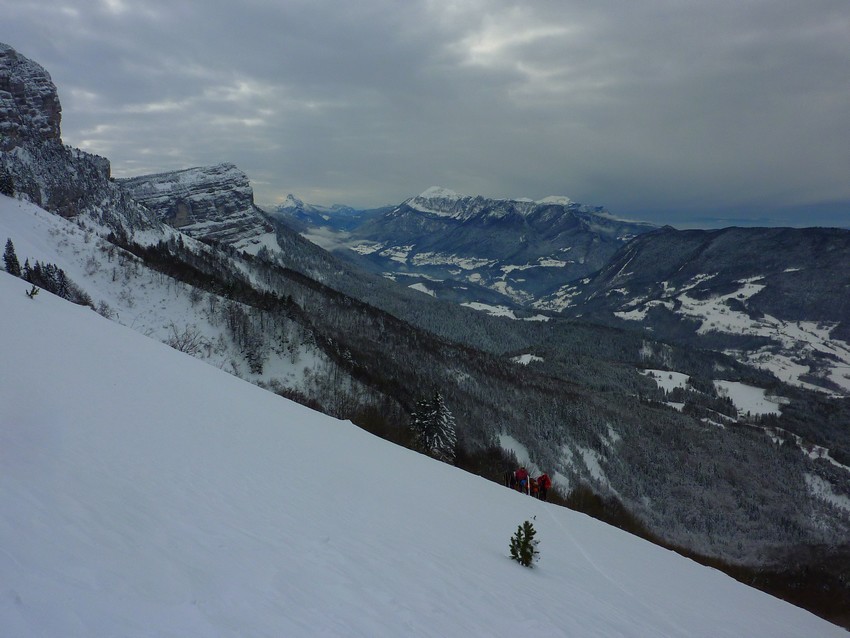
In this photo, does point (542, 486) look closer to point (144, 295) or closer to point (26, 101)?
point (144, 295)

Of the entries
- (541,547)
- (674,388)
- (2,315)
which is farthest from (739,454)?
(2,315)

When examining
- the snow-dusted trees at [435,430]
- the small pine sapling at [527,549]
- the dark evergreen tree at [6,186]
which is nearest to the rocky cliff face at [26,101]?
the dark evergreen tree at [6,186]

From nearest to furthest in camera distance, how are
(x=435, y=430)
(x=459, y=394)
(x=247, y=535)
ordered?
1. (x=247, y=535)
2. (x=435, y=430)
3. (x=459, y=394)

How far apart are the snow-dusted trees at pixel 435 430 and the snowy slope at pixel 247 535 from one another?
92.5ft

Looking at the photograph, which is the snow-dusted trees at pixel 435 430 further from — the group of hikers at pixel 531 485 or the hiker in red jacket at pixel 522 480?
the hiker in red jacket at pixel 522 480

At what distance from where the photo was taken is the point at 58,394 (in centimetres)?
1179

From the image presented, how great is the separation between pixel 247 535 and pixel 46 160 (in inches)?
5721

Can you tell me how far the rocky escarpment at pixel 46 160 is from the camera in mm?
97812

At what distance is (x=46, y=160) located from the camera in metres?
110

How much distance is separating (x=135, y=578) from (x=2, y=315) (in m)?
17.6

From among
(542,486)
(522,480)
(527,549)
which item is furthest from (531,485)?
(527,549)

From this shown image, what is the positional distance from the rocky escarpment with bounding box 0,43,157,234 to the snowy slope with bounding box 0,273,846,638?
101938 mm

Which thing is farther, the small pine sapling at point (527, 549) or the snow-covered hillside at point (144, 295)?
the snow-covered hillside at point (144, 295)

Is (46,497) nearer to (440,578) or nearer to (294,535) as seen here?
(294,535)
